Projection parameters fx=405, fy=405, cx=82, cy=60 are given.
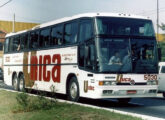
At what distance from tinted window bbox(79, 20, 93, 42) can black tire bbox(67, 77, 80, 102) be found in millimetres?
1868

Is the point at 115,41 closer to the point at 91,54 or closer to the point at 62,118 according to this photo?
the point at 91,54

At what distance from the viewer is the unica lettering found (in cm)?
1895

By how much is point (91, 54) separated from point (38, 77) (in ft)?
22.5

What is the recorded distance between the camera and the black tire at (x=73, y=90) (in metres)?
16.8

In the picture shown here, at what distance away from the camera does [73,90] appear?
56.4 ft

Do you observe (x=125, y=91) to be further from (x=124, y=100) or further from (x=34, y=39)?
(x=34, y=39)

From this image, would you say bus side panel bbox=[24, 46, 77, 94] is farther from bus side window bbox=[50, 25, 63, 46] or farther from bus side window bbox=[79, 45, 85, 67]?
bus side window bbox=[79, 45, 85, 67]

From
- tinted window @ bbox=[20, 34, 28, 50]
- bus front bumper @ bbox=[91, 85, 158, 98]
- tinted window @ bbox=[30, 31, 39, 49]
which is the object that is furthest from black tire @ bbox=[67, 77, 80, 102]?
tinted window @ bbox=[20, 34, 28, 50]

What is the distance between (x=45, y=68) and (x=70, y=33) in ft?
11.1

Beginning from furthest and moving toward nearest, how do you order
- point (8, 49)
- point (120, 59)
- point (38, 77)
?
point (8, 49), point (38, 77), point (120, 59)

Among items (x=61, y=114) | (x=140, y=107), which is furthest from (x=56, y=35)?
(x=61, y=114)

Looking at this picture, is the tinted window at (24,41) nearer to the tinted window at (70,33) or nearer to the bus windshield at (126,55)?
the tinted window at (70,33)

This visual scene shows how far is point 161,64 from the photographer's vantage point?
867 inches

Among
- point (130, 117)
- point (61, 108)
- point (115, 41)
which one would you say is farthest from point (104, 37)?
point (130, 117)
